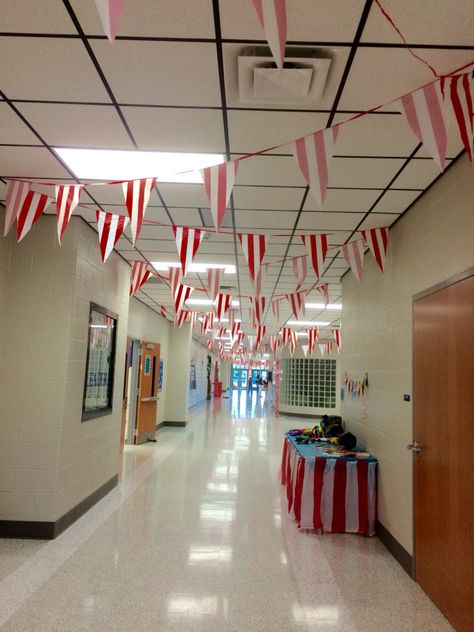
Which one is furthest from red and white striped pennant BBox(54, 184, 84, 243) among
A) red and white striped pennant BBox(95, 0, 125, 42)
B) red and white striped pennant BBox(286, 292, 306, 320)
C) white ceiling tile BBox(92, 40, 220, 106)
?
red and white striped pennant BBox(286, 292, 306, 320)

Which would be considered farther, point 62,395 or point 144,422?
point 144,422

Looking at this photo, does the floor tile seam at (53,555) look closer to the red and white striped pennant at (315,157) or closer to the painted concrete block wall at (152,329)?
the red and white striped pennant at (315,157)

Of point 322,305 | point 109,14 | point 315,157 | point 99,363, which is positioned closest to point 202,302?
point 322,305

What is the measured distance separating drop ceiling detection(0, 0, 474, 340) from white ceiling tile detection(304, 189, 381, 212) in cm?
2

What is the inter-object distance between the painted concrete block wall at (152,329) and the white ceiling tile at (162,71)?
6431 mm

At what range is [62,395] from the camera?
3.98 meters

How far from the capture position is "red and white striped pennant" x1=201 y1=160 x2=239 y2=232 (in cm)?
262

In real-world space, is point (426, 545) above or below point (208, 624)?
above

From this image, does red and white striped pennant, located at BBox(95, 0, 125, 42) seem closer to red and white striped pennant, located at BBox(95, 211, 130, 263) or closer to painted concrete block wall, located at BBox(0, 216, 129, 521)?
red and white striped pennant, located at BBox(95, 211, 130, 263)

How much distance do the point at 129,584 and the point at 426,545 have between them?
2.06m

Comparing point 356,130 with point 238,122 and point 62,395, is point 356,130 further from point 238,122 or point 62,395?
point 62,395

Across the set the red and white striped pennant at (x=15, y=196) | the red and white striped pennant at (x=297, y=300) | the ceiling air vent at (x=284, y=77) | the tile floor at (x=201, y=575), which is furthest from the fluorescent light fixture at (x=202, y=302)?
the ceiling air vent at (x=284, y=77)

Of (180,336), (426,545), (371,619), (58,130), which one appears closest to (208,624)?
(371,619)

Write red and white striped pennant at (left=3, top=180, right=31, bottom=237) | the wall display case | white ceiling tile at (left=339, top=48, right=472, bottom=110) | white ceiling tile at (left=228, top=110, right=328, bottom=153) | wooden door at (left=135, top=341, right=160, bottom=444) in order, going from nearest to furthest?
white ceiling tile at (left=339, top=48, right=472, bottom=110) < white ceiling tile at (left=228, top=110, right=328, bottom=153) < red and white striped pennant at (left=3, top=180, right=31, bottom=237) < wooden door at (left=135, top=341, right=160, bottom=444) < the wall display case
